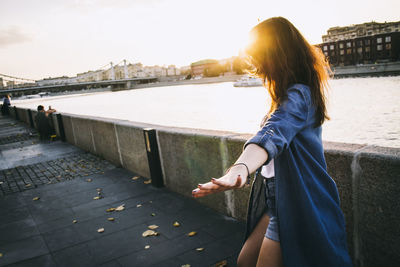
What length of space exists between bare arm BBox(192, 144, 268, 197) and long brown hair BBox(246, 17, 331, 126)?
27 centimetres

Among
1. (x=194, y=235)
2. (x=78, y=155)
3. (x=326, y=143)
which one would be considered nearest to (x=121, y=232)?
(x=194, y=235)

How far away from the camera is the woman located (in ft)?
4.50

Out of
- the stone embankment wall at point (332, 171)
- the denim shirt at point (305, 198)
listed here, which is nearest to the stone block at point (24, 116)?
the stone embankment wall at point (332, 171)

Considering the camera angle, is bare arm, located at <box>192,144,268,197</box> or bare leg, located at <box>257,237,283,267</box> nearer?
bare arm, located at <box>192,144,268,197</box>

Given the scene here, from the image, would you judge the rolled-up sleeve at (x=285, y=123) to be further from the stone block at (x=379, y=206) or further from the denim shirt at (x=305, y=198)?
the stone block at (x=379, y=206)

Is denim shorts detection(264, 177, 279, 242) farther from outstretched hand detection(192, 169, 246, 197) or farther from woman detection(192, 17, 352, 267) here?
outstretched hand detection(192, 169, 246, 197)

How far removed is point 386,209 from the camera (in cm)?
212

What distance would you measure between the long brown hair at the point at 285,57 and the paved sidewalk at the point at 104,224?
1954mm

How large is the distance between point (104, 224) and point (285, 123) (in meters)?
3.33

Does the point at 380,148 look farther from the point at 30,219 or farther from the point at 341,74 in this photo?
the point at 341,74

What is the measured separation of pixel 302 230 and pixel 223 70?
128880mm

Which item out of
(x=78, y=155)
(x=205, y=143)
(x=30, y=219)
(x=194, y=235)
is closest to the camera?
(x=194, y=235)

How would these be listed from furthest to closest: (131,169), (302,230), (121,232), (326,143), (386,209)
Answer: (131,169) < (121,232) < (326,143) < (386,209) < (302,230)

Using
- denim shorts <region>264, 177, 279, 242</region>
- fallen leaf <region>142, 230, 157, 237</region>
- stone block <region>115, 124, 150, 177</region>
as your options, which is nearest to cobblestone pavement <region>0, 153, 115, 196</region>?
stone block <region>115, 124, 150, 177</region>
